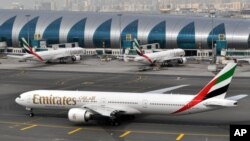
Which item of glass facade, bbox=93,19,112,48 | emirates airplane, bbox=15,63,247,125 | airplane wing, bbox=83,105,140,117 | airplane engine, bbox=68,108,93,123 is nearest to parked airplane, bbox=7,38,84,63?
glass facade, bbox=93,19,112,48

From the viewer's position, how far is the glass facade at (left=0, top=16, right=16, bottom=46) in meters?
174

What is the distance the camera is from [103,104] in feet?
193

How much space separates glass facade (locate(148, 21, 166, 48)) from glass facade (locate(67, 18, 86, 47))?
2306cm

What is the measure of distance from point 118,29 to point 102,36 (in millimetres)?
5762

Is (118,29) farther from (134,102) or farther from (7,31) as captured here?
(134,102)

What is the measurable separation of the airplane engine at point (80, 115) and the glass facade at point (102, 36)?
109214 millimetres

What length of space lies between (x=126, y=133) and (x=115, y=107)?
5133mm

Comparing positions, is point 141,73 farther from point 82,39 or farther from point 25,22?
point 25,22

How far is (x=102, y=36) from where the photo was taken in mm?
164875

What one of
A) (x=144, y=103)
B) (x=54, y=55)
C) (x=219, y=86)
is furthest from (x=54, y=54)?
(x=219, y=86)

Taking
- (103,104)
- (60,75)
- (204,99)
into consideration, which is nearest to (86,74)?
(60,75)

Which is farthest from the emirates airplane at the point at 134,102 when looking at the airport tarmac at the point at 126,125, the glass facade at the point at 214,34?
the glass facade at the point at 214,34

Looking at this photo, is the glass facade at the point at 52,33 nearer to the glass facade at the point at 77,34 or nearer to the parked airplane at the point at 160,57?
the glass facade at the point at 77,34

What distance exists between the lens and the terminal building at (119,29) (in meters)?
154
